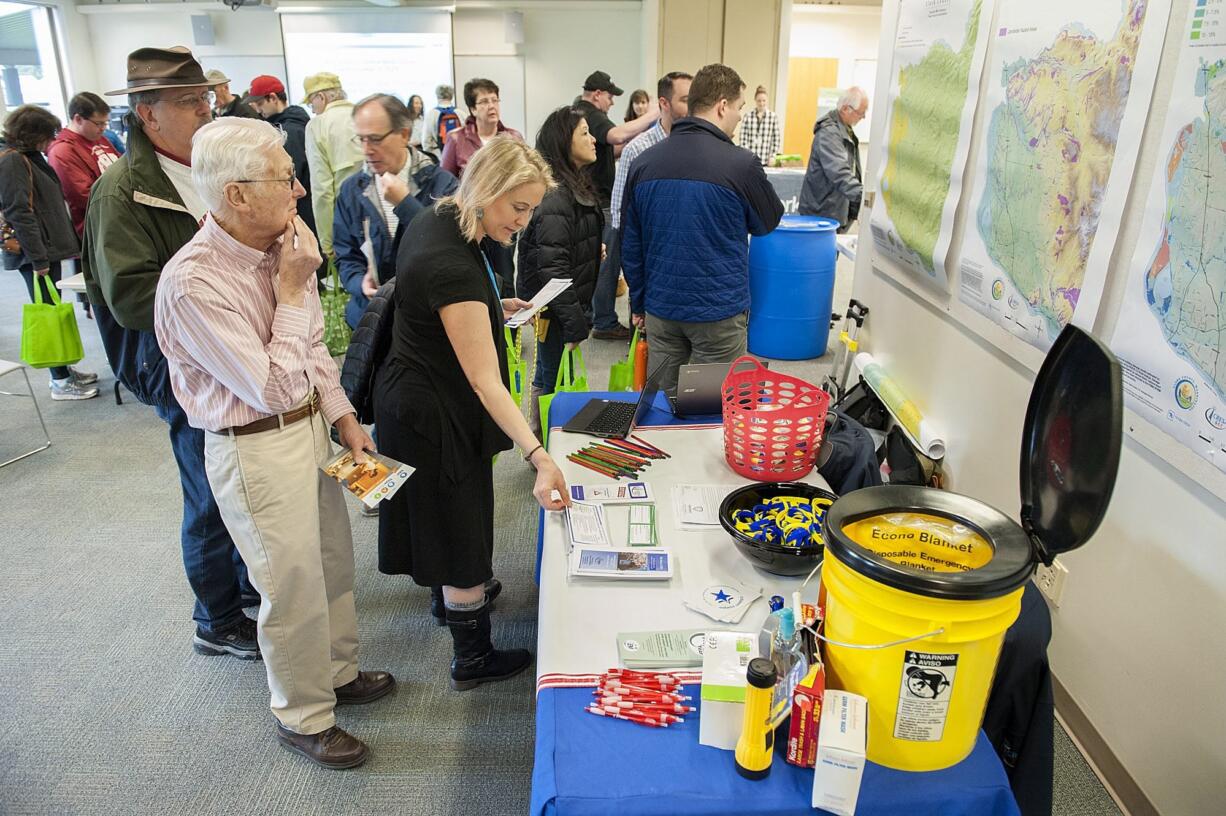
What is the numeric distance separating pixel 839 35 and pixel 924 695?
41.9 feet

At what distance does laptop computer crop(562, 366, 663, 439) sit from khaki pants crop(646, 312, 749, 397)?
614mm

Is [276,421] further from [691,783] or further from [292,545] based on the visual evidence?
[691,783]

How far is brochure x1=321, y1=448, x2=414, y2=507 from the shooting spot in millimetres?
1745

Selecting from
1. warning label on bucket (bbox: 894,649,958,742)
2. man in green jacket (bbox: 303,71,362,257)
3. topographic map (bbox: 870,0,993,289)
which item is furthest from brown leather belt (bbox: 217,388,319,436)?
man in green jacket (bbox: 303,71,362,257)

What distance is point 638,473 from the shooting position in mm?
1908

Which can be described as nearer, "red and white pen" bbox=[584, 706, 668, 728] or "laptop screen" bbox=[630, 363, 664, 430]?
"red and white pen" bbox=[584, 706, 668, 728]

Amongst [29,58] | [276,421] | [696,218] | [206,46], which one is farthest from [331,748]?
[29,58]

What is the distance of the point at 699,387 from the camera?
2.20 m

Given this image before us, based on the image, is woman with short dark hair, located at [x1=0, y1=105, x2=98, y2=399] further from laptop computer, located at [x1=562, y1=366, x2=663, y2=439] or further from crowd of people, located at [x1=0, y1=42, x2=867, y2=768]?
laptop computer, located at [x1=562, y1=366, x2=663, y2=439]

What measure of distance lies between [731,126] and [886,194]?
2.16ft

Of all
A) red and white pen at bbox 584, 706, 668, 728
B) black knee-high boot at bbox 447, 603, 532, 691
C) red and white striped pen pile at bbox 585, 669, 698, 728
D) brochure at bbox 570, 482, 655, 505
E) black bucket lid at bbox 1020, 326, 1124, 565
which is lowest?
black knee-high boot at bbox 447, 603, 532, 691

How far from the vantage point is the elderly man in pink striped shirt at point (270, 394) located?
4.97 ft

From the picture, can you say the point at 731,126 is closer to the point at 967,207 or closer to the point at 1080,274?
the point at 967,207

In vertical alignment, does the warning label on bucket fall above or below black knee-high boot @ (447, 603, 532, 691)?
above
